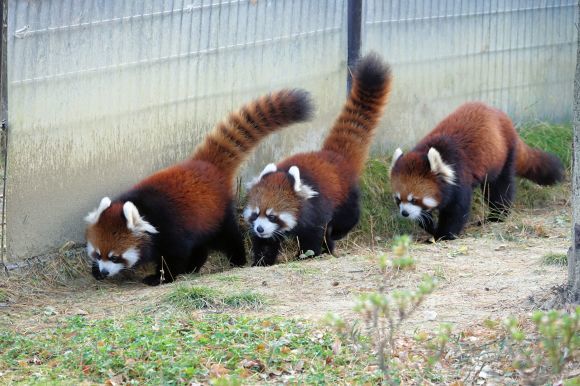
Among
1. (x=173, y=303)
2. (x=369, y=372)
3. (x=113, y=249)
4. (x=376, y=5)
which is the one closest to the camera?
(x=369, y=372)

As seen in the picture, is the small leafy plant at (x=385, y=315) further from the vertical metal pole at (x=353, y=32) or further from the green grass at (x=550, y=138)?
the green grass at (x=550, y=138)

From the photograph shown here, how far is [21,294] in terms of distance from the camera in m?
6.69

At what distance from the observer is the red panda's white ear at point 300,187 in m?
7.64

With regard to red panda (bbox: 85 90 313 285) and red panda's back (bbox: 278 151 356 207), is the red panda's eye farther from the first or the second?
red panda's back (bbox: 278 151 356 207)

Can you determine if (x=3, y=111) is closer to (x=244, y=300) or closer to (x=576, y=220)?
(x=244, y=300)

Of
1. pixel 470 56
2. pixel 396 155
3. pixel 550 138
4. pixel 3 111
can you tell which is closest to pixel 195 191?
pixel 3 111

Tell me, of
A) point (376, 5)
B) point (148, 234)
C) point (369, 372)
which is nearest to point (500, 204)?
point (376, 5)

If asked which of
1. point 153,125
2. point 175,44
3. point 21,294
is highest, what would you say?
point 175,44

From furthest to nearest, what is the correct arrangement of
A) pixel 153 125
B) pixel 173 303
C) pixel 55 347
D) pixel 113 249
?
pixel 153 125 → pixel 113 249 → pixel 173 303 → pixel 55 347

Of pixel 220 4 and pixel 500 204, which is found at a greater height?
pixel 220 4

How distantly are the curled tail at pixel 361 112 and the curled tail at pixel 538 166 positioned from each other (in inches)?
64.6

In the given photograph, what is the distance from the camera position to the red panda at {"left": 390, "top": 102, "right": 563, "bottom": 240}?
8.50 metres

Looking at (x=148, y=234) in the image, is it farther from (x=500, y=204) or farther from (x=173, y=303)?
(x=500, y=204)

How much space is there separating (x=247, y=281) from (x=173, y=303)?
0.76 metres
